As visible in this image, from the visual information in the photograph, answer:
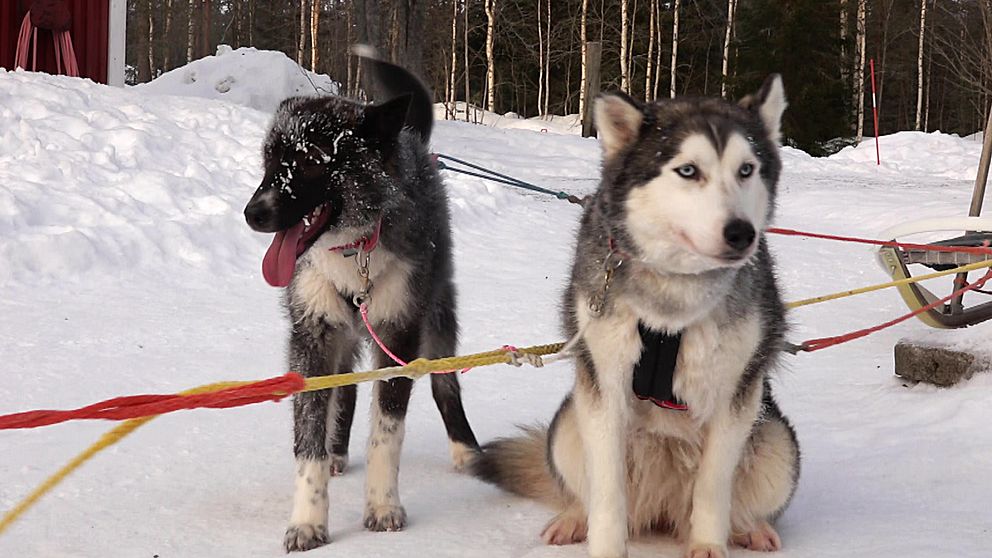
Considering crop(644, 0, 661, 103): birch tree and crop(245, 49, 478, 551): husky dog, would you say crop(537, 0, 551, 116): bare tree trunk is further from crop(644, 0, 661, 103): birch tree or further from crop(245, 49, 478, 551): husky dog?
crop(245, 49, 478, 551): husky dog

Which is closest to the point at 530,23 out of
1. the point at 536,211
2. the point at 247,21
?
the point at 247,21

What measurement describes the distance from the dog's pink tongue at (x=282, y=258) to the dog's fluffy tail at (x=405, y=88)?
3.37 feet

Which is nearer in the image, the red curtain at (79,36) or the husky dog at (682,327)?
the husky dog at (682,327)

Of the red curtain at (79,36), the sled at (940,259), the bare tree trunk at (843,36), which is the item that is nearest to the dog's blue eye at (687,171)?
the sled at (940,259)

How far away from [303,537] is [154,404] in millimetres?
1091

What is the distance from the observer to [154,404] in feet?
5.68

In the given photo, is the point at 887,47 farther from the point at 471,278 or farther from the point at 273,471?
the point at 273,471

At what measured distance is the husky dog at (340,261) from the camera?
2742 millimetres

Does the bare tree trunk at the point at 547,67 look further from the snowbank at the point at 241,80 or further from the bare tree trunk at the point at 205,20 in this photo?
the snowbank at the point at 241,80

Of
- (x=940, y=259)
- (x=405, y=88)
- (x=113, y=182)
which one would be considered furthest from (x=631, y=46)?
(x=405, y=88)

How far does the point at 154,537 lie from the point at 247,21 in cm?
3559

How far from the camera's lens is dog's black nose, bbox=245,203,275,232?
104 inches

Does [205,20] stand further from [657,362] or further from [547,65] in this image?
[657,362]

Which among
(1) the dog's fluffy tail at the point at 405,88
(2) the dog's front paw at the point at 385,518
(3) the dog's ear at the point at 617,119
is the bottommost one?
(2) the dog's front paw at the point at 385,518
